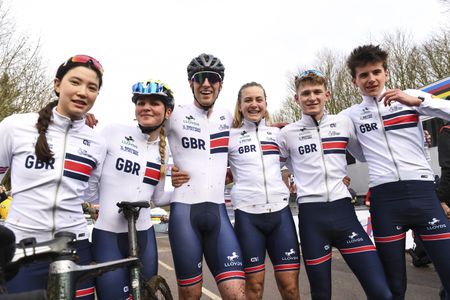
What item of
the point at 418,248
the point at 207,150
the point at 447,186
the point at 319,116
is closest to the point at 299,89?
the point at 319,116

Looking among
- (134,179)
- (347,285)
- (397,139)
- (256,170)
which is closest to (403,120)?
(397,139)

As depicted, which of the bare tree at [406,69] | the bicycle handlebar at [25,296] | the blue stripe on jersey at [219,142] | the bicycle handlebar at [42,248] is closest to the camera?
the bicycle handlebar at [25,296]

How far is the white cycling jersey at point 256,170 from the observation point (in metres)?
3.72

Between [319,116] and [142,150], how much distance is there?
1.75m

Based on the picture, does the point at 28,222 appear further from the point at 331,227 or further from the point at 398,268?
the point at 398,268

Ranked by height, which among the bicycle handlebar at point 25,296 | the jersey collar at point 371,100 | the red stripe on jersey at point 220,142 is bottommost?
the bicycle handlebar at point 25,296

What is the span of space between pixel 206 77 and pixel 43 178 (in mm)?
1772

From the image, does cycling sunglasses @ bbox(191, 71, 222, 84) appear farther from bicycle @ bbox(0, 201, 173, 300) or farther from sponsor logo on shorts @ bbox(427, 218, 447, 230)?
sponsor logo on shorts @ bbox(427, 218, 447, 230)

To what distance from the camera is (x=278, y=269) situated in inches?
139

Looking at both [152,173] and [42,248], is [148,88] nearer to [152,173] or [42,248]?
[152,173]

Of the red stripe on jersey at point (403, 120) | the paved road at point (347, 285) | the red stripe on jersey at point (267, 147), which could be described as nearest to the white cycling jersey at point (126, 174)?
the red stripe on jersey at point (267, 147)

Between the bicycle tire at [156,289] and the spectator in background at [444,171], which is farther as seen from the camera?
the spectator in background at [444,171]

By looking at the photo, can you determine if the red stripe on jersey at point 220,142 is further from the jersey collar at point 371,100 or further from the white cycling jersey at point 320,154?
the jersey collar at point 371,100

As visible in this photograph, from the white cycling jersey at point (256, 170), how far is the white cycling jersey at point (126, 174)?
0.87 meters
